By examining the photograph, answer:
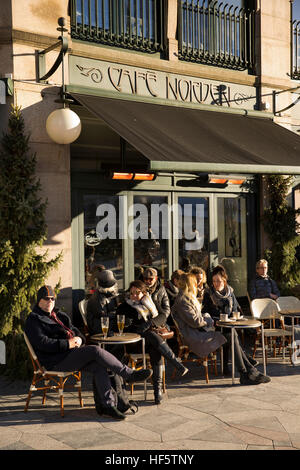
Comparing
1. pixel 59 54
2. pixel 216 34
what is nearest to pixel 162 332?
pixel 59 54

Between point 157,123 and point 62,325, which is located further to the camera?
point 157,123

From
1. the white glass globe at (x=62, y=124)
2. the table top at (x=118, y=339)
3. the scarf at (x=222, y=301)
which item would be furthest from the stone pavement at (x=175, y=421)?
the white glass globe at (x=62, y=124)

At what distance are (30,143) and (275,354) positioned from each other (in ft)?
15.7

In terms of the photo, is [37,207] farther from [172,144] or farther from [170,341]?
[170,341]

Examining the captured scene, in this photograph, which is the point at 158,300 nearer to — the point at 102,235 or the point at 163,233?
the point at 102,235

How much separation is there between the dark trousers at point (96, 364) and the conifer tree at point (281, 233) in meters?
5.26

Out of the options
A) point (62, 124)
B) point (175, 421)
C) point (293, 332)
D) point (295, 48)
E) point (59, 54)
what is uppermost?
point (295, 48)

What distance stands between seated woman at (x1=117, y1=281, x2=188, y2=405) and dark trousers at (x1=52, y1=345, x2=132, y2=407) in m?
0.67

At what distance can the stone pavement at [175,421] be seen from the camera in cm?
515

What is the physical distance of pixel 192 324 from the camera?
24.3 feet

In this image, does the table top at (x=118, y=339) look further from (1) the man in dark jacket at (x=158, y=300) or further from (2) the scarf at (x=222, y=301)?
(2) the scarf at (x=222, y=301)

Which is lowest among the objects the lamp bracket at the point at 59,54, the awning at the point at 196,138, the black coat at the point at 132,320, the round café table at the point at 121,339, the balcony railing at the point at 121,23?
the round café table at the point at 121,339

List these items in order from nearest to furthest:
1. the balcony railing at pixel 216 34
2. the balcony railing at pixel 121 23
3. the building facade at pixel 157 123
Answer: the building facade at pixel 157 123 < the balcony railing at pixel 121 23 < the balcony railing at pixel 216 34

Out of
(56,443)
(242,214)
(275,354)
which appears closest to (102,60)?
(242,214)
